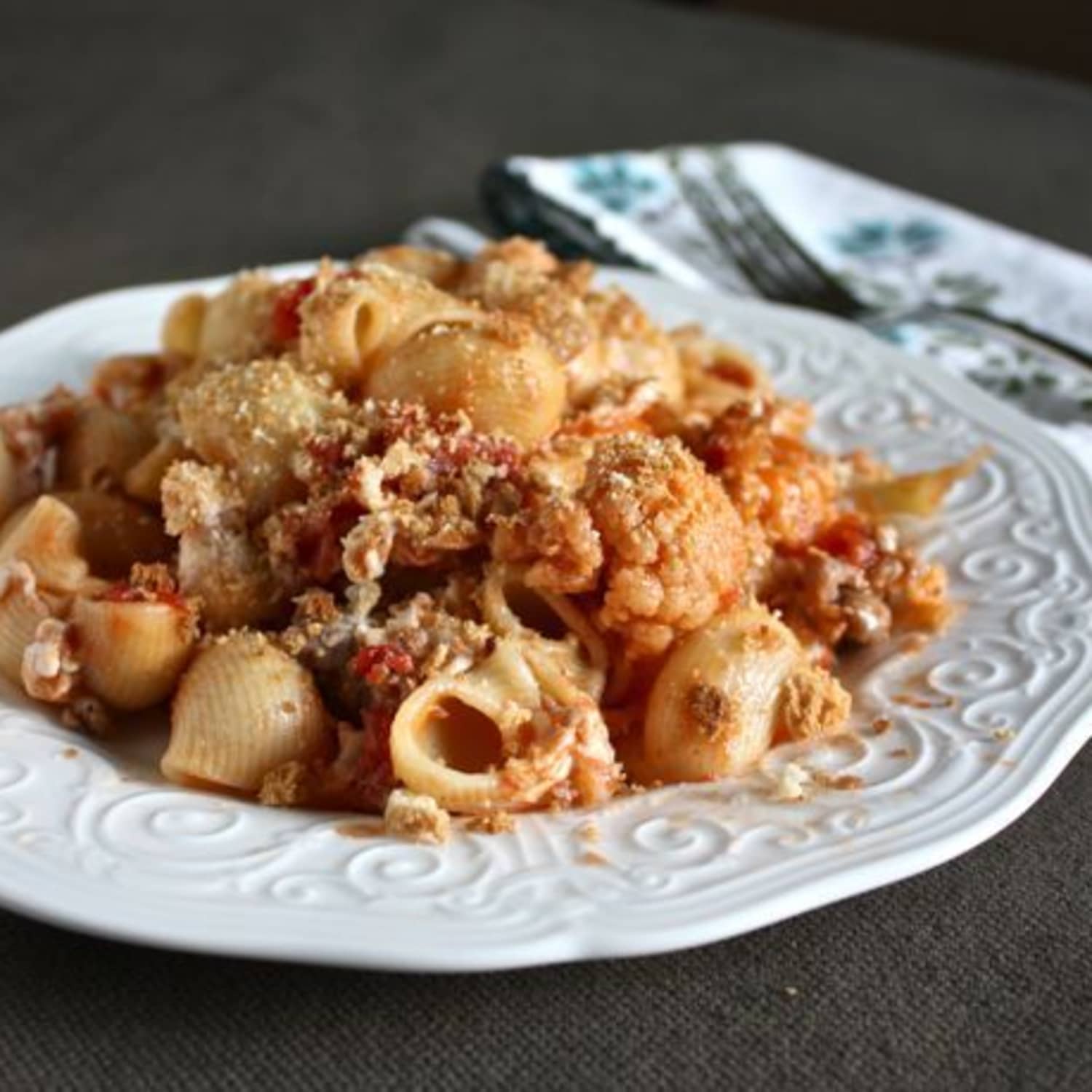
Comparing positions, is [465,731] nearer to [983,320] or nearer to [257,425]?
[257,425]

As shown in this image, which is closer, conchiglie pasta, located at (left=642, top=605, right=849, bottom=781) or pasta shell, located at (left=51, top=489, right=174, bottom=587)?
conchiglie pasta, located at (left=642, top=605, right=849, bottom=781)

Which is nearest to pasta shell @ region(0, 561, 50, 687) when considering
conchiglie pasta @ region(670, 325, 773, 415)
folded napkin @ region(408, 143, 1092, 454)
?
conchiglie pasta @ region(670, 325, 773, 415)

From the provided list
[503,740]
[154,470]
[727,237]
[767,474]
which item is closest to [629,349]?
[767,474]

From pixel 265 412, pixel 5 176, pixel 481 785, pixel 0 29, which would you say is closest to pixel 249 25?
pixel 0 29

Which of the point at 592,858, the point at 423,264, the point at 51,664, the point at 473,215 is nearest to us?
the point at 592,858

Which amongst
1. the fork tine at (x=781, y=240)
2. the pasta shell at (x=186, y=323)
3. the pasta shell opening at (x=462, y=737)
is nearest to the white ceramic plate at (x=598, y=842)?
the pasta shell opening at (x=462, y=737)

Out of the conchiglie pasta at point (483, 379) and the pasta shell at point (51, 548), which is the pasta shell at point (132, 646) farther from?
the conchiglie pasta at point (483, 379)

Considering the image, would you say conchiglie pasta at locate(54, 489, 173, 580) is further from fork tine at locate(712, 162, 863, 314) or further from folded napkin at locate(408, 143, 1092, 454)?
fork tine at locate(712, 162, 863, 314)
